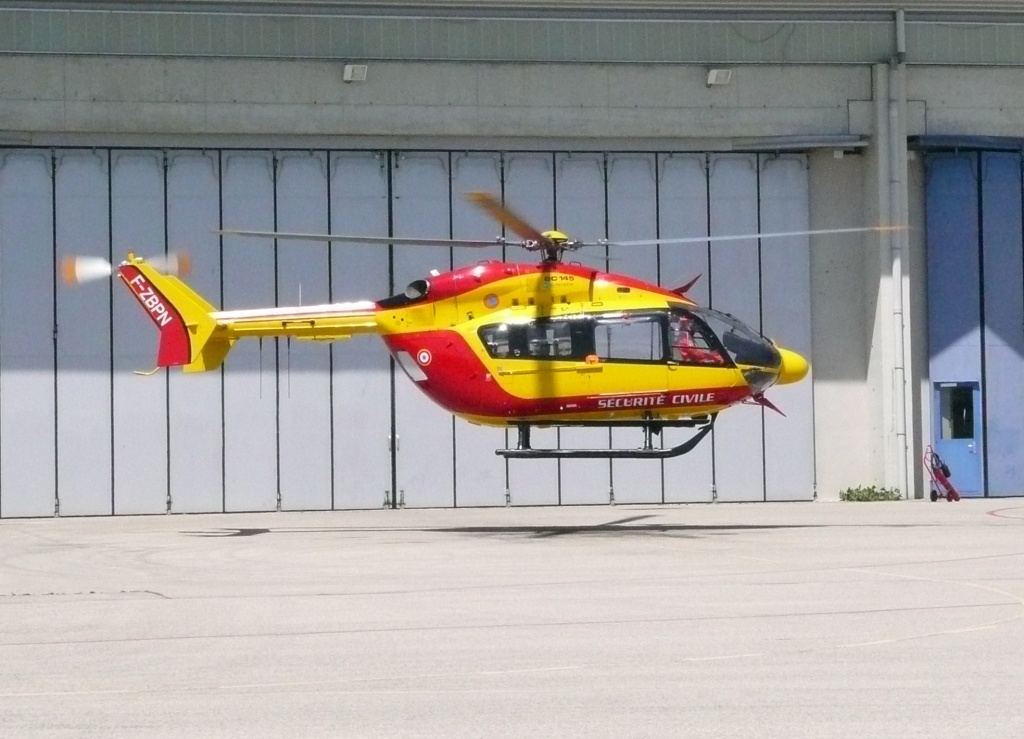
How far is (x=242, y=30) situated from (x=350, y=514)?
9095 millimetres

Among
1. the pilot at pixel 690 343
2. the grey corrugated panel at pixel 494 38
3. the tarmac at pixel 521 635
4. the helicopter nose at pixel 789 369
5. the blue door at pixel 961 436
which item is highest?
the grey corrugated panel at pixel 494 38

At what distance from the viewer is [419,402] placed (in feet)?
90.5

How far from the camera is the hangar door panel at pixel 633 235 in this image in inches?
1104

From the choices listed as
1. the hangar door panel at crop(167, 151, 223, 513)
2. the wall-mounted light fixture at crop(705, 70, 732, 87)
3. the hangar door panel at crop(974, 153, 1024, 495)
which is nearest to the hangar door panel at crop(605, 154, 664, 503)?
the wall-mounted light fixture at crop(705, 70, 732, 87)

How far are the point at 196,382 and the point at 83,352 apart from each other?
209 cm

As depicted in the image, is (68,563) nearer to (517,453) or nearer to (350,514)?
Result: (517,453)

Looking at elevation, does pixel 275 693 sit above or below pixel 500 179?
below

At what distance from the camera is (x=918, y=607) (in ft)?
40.3

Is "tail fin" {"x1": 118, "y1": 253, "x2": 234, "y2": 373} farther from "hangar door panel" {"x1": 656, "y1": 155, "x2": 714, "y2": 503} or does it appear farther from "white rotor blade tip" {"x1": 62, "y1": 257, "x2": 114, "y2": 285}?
"hangar door panel" {"x1": 656, "y1": 155, "x2": 714, "y2": 503}

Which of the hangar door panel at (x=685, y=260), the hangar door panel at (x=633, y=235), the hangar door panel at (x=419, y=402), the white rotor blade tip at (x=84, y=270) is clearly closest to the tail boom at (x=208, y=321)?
the white rotor blade tip at (x=84, y=270)

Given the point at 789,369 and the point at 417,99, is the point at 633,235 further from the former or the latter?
the point at 789,369

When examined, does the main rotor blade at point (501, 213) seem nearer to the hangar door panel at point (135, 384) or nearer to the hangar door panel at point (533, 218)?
the hangar door panel at point (533, 218)

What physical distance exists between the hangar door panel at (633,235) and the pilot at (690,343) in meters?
7.32

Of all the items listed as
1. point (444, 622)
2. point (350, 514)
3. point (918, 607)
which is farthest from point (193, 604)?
point (350, 514)
